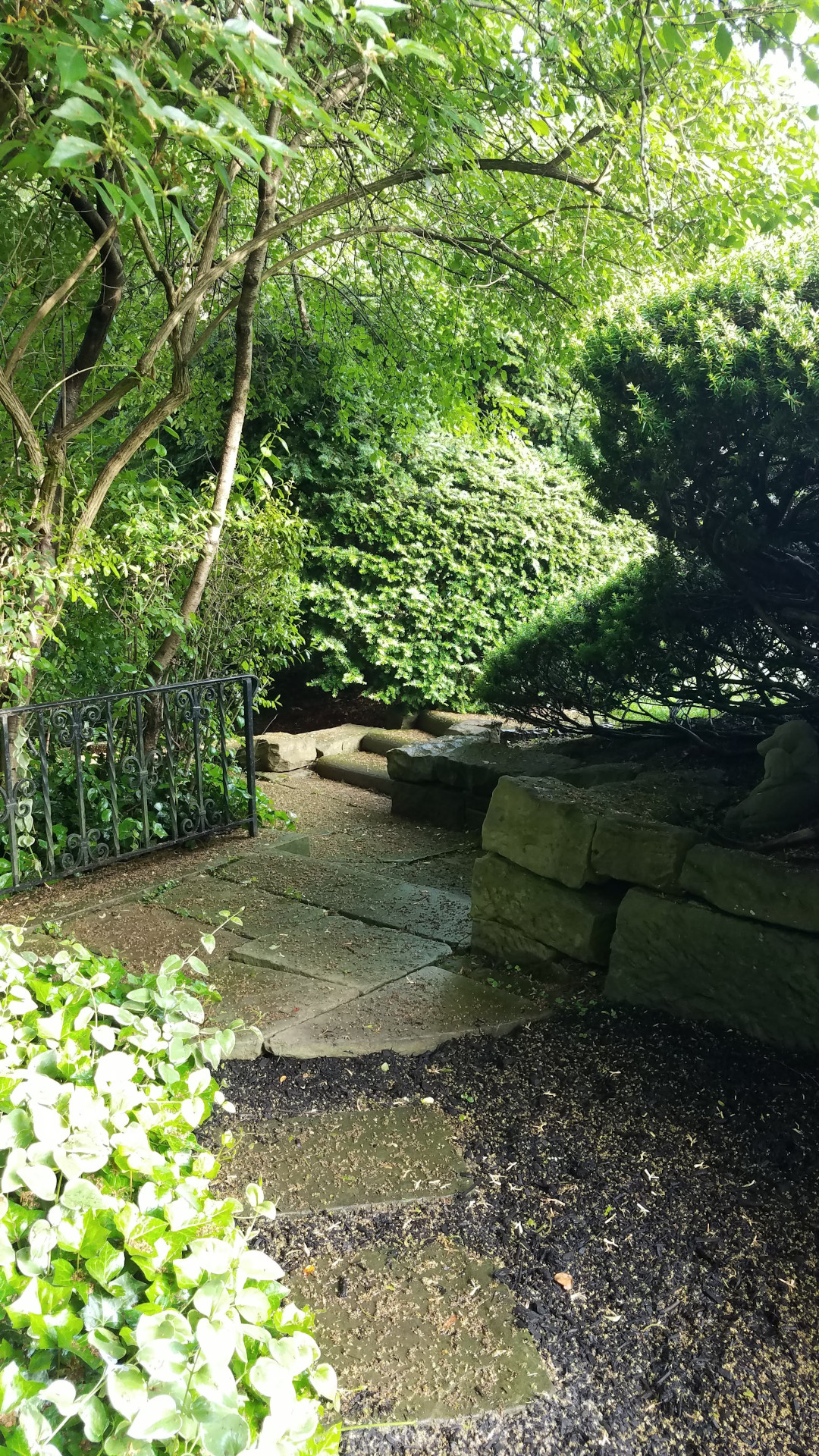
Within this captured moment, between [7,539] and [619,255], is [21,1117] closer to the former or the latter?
[7,539]

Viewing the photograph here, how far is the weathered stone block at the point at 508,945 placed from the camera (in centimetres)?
351

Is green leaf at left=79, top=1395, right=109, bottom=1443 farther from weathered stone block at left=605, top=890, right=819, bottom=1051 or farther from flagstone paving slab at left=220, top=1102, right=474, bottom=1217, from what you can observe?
weathered stone block at left=605, top=890, right=819, bottom=1051

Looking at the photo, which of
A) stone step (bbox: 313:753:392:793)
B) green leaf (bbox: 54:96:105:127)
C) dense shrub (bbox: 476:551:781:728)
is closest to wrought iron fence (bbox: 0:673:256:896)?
stone step (bbox: 313:753:392:793)

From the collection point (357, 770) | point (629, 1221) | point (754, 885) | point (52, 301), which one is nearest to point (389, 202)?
point (52, 301)

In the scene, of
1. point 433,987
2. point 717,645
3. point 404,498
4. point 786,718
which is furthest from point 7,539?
point 404,498

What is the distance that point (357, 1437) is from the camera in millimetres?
1597

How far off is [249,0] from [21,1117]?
222cm

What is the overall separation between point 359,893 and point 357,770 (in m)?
2.50

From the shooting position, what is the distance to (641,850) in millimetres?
3133

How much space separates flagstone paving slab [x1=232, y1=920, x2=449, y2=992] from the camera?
11.2 feet

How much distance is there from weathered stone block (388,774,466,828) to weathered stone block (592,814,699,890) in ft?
8.39

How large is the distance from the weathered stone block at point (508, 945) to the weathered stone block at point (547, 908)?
16 mm

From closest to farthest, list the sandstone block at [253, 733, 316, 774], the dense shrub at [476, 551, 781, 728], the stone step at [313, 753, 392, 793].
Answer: the dense shrub at [476, 551, 781, 728]
the stone step at [313, 753, 392, 793]
the sandstone block at [253, 733, 316, 774]

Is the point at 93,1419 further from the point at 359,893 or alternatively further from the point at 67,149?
the point at 359,893
